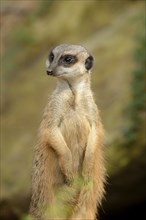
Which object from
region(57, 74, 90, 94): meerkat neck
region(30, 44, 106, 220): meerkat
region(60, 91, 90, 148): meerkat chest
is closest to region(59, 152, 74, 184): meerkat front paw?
region(30, 44, 106, 220): meerkat

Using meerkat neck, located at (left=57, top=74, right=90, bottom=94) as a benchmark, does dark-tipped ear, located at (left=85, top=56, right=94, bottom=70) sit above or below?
above

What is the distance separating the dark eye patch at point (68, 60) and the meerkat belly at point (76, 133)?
310 mm

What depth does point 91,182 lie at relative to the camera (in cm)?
576

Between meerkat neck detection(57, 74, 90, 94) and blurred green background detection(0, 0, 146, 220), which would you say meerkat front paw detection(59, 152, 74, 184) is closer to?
meerkat neck detection(57, 74, 90, 94)

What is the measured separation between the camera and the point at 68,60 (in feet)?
18.5

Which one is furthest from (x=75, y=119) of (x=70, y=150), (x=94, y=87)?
(x=94, y=87)

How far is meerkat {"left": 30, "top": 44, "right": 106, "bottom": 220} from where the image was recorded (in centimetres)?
574

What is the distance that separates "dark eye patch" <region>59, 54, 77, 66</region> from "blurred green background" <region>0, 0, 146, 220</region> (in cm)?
174

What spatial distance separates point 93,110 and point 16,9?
593 cm

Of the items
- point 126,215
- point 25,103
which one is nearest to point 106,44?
point 25,103

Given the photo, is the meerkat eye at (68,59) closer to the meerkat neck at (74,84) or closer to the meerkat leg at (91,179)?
the meerkat neck at (74,84)

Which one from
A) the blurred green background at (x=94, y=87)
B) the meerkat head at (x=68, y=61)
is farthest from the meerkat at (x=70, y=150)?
the blurred green background at (x=94, y=87)

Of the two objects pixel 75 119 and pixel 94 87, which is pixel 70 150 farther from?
pixel 94 87

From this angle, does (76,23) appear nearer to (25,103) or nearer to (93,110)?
(25,103)
